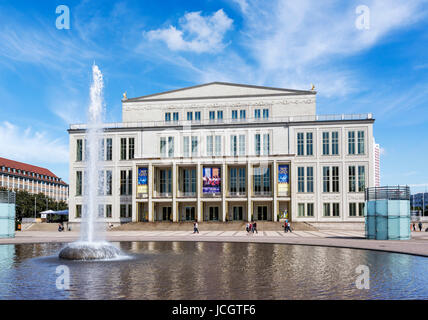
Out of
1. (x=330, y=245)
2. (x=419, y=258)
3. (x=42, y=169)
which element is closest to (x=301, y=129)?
(x=330, y=245)

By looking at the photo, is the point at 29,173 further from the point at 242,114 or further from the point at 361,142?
the point at 361,142

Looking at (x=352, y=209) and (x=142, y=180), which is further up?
(x=142, y=180)

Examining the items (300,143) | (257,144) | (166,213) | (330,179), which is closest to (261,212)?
(257,144)

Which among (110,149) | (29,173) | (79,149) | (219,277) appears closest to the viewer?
(219,277)

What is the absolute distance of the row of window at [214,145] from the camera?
207 feet

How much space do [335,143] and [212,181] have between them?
19609mm

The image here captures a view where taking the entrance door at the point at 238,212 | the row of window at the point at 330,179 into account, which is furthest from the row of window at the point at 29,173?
the row of window at the point at 330,179

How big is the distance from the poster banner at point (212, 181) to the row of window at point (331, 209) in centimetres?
1280

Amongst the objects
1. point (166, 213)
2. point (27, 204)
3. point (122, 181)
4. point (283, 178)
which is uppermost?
point (283, 178)

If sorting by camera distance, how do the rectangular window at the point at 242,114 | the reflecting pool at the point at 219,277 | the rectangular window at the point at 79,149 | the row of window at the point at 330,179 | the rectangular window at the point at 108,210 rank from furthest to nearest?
the rectangular window at the point at 79,149, the rectangular window at the point at 242,114, the rectangular window at the point at 108,210, the row of window at the point at 330,179, the reflecting pool at the point at 219,277

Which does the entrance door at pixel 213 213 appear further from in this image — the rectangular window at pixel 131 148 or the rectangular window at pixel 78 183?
the rectangular window at pixel 78 183

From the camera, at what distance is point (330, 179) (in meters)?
60.7

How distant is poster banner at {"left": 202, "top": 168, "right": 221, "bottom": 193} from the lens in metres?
60.0
